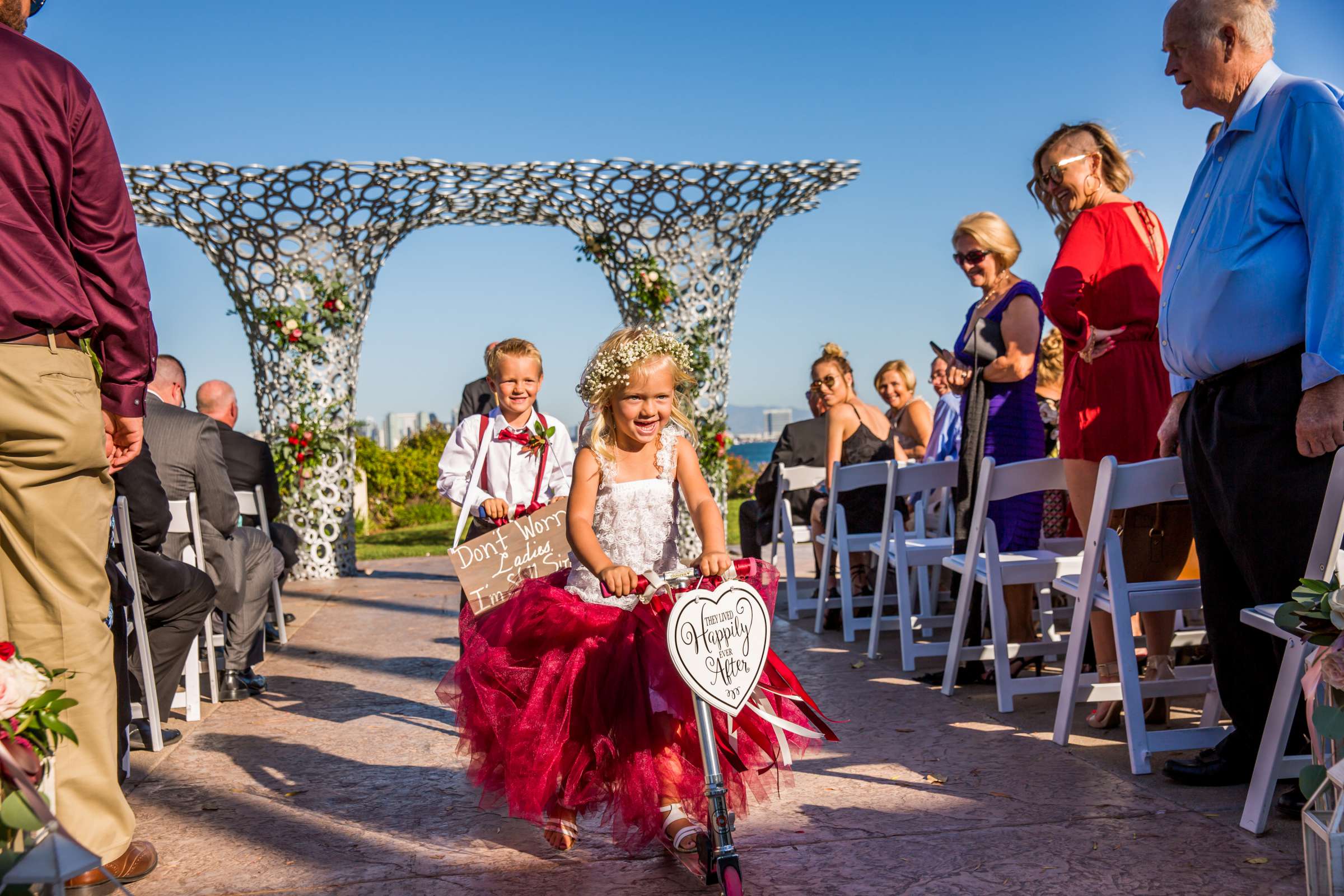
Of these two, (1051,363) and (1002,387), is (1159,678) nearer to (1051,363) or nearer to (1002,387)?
(1002,387)

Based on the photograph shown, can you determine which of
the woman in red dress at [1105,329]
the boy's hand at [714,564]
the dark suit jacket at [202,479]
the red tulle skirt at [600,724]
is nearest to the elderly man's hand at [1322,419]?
the woman in red dress at [1105,329]

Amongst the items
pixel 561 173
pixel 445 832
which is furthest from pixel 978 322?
pixel 561 173

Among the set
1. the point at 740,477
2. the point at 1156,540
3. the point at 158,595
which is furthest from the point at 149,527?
the point at 740,477

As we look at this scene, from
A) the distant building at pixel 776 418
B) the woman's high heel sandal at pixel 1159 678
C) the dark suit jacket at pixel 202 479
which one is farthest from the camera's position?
the distant building at pixel 776 418

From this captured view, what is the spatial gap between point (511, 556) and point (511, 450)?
75cm

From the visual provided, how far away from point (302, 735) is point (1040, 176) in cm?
382

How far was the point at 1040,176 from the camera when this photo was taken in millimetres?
4348

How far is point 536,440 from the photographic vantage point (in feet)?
14.4

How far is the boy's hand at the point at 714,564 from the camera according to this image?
8.62 feet

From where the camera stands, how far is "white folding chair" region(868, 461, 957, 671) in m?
5.44

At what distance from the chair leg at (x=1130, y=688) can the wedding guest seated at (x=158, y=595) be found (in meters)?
3.64

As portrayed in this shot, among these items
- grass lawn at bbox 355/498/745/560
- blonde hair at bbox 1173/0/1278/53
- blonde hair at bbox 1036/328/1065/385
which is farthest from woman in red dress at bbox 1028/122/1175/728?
grass lawn at bbox 355/498/745/560

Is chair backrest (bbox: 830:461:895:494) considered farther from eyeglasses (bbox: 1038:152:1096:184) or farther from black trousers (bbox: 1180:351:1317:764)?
black trousers (bbox: 1180:351:1317:764)

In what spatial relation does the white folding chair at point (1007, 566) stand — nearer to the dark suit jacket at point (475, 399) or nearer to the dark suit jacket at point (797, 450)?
the dark suit jacket at point (797, 450)
